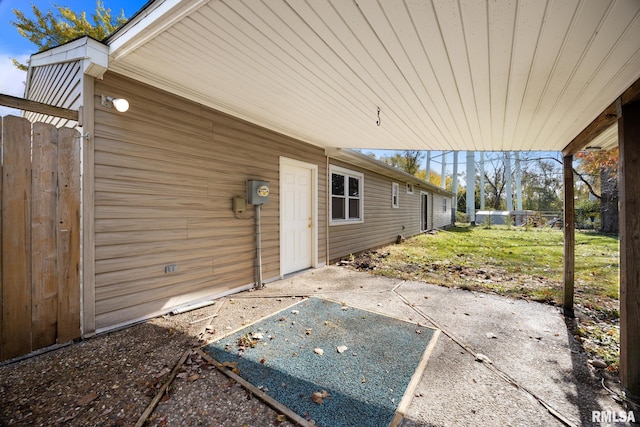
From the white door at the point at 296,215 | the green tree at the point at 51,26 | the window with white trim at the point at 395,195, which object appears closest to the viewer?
the white door at the point at 296,215

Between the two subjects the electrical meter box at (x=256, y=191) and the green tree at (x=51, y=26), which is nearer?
the electrical meter box at (x=256, y=191)

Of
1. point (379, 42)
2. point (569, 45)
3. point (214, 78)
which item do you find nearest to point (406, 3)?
point (379, 42)

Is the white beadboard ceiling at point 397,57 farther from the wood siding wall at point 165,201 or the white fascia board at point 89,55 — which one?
the wood siding wall at point 165,201

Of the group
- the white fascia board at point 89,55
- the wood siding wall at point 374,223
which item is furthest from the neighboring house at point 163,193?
the wood siding wall at point 374,223

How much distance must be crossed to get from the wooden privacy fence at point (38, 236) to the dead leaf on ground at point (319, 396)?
2.41 m

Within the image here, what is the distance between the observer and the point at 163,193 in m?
3.20

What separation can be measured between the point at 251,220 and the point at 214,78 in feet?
7.08

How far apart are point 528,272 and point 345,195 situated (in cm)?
432

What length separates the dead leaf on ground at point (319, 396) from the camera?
1.84 metres

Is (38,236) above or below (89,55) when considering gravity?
Answer: below

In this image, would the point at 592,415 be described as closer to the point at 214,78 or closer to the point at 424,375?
the point at 424,375

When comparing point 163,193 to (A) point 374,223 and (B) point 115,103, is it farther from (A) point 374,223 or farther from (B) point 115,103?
(A) point 374,223

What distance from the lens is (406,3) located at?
1.70 meters

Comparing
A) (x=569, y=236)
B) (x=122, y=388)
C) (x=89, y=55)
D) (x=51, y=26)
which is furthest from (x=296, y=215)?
(x=51, y=26)
